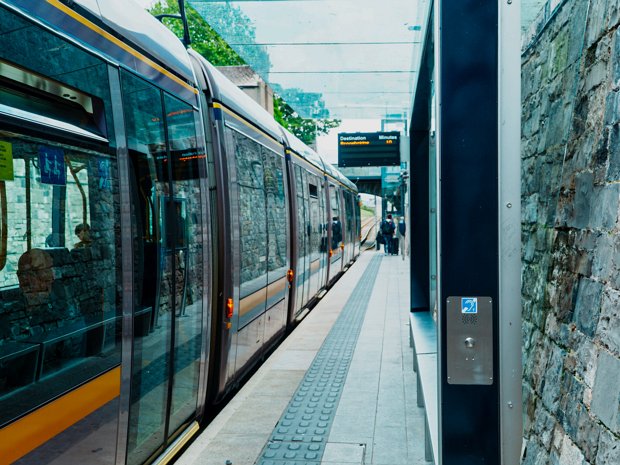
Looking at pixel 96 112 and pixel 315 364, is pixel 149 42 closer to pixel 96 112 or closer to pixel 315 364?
pixel 96 112

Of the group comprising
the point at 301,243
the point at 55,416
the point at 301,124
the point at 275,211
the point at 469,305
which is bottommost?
the point at 55,416

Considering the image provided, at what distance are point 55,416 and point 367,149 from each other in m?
18.1

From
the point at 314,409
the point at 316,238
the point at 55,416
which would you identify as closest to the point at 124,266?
the point at 55,416

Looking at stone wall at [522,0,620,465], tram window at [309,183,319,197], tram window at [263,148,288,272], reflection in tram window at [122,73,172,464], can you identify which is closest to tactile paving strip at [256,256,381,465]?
reflection in tram window at [122,73,172,464]

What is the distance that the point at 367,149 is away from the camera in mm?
20531

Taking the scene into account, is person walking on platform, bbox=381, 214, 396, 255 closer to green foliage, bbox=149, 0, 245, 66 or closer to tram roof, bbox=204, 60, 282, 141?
green foliage, bbox=149, 0, 245, 66

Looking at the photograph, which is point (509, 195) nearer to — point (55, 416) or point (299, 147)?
point (55, 416)

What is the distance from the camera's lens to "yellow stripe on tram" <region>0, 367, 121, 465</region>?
8.44 feet

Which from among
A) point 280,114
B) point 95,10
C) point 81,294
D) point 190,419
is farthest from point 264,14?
point 280,114

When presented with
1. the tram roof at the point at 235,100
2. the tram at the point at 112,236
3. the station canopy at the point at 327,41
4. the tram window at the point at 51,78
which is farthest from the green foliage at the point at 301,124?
the tram window at the point at 51,78

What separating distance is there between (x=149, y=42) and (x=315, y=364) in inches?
180

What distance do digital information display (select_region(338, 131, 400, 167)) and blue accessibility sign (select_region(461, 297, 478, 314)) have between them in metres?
17.5

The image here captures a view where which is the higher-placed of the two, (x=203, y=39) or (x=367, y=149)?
(x=203, y=39)

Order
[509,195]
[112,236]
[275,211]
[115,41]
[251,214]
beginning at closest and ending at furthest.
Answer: [509,195] → [112,236] → [115,41] → [251,214] → [275,211]
